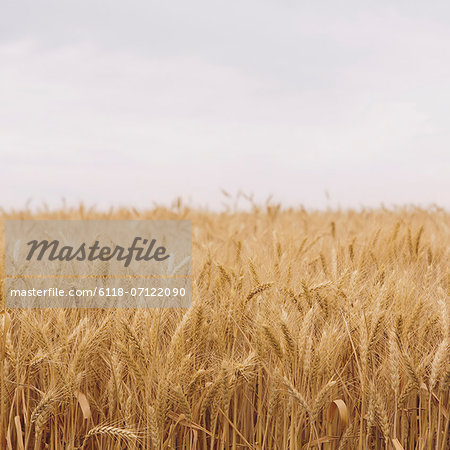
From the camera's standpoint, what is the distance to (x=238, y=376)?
147 cm

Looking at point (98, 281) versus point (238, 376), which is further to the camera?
point (98, 281)

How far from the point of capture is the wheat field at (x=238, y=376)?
53.6 inches

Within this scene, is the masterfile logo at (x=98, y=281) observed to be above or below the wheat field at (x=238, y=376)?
above

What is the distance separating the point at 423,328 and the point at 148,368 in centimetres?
90

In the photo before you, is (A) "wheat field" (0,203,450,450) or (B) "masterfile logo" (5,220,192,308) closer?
(A) "wheat field" (0,203,450,450)

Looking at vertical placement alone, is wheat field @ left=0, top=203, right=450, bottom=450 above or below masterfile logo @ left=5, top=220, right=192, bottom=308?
below

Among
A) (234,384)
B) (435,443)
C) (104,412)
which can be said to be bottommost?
(435,443)

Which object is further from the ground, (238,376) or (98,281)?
(98,281)

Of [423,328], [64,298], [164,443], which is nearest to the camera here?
[164,443]

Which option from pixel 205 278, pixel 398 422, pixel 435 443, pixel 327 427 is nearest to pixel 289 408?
pixel 327 427

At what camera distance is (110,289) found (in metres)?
1.82

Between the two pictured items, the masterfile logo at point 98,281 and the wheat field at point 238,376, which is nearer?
the wheat field at point 238,376

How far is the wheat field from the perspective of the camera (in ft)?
4.47

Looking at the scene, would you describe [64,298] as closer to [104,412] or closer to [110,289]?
[110,289]
